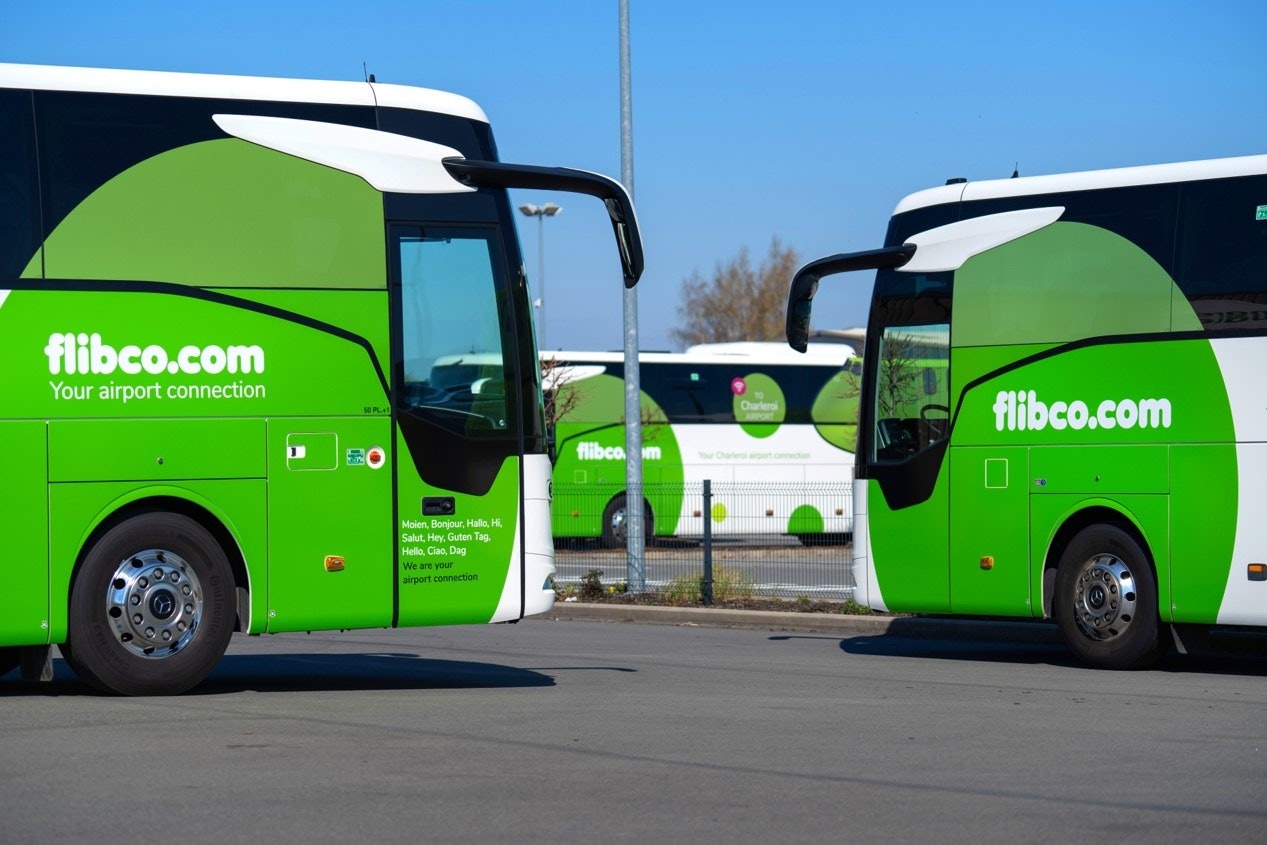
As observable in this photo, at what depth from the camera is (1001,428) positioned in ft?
47.2

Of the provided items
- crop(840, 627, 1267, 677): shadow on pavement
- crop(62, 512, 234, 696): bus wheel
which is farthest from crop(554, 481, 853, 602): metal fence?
crop(62, 512, 234, 696): bus wheel

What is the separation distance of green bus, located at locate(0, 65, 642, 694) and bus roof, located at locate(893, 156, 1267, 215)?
4.29 meters

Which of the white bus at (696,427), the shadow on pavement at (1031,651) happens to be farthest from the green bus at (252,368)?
the white bus at (696,427)

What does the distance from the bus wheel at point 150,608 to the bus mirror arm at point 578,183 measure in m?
3.00

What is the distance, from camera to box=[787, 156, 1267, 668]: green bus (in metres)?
13.2

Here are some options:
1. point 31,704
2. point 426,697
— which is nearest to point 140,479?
point 31,704

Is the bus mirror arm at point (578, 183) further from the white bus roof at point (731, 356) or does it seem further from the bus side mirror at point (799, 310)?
the white bus roof at point (731, 356)

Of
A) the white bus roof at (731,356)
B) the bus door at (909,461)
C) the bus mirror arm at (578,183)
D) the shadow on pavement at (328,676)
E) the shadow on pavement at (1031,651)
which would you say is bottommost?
the shadow on pavement at (1031,651)

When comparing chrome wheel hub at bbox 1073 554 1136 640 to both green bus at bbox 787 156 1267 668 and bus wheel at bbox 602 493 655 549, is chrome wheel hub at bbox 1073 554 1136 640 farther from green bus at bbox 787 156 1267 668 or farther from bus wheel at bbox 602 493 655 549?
bus wheel at bbox 602 493 655 549

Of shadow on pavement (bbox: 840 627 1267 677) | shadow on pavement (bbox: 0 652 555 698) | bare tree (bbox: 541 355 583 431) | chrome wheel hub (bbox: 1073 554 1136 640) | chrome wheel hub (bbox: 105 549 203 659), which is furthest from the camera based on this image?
bare tree (bbox: 541 355 583 431)

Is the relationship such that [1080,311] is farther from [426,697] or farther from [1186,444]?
[426,697]

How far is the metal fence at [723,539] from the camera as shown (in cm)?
2083

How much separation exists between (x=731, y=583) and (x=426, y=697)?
9.67m

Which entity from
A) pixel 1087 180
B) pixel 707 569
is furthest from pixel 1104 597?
pixel 707 569
